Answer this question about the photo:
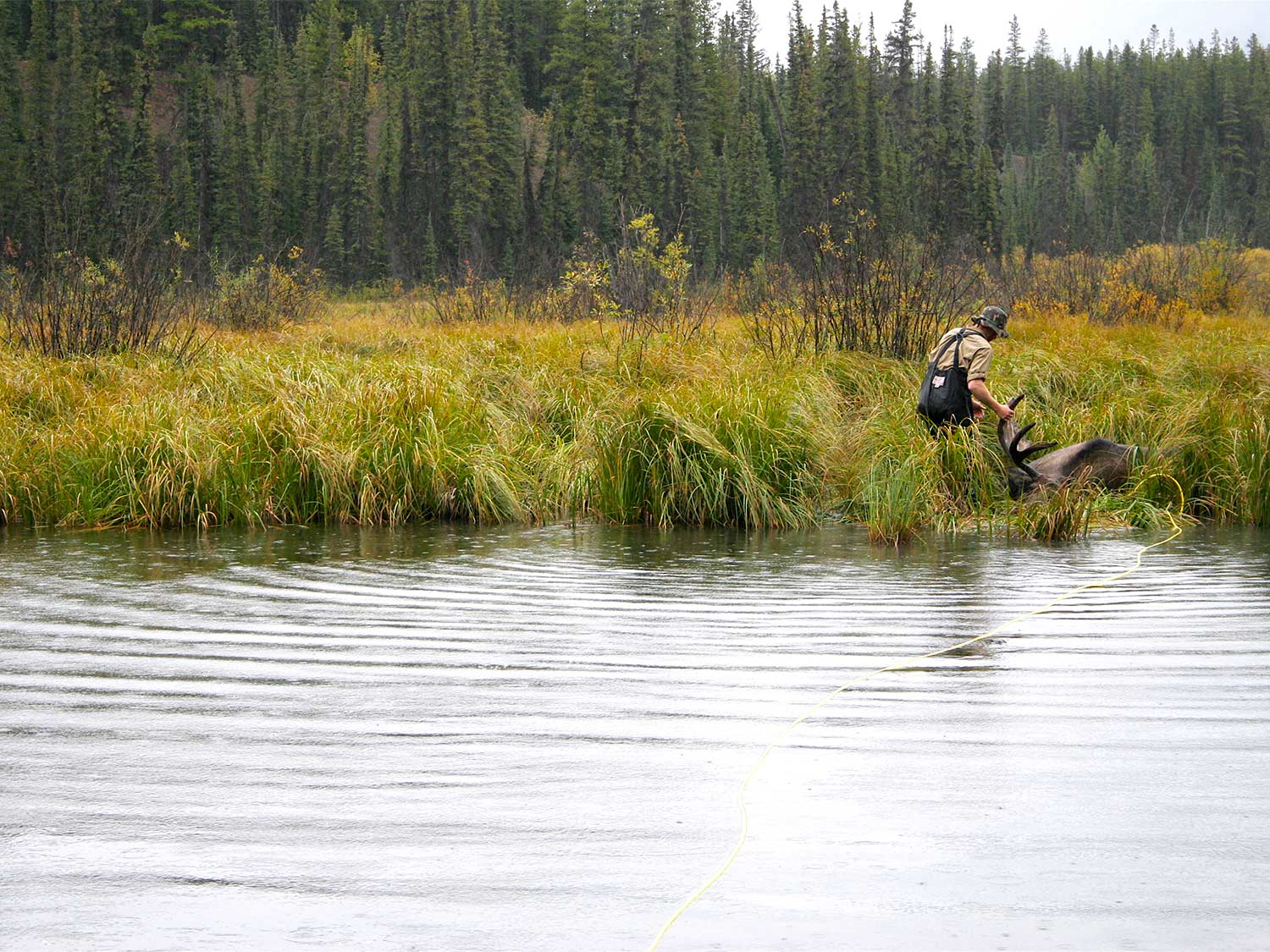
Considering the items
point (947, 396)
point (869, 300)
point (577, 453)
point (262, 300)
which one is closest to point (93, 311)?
point (577, 453)

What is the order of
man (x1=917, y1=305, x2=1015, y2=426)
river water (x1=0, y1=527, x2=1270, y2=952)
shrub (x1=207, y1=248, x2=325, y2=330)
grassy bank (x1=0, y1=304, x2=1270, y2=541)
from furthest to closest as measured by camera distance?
shrub (x1=207, y1=248, x2=325, y2=330), man (x1=917, y1=305, x2=1015, y2=426), grassy bank (x1=0, y1=304, x2=1270, y2=541), river water (x1=0, y1=527, x2=1270, y2=952)

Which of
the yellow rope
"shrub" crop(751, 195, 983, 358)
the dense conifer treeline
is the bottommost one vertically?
the yellow rope

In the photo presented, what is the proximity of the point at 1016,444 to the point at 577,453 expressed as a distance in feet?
11.7

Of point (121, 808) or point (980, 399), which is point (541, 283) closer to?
point (980, 399)

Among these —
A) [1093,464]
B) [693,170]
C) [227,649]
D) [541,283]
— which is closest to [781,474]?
[1093,464]

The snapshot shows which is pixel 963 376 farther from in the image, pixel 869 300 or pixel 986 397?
pixel 869 300

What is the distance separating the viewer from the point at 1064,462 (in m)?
10.6

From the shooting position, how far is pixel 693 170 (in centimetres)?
6725

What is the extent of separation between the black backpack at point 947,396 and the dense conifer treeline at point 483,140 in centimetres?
3870

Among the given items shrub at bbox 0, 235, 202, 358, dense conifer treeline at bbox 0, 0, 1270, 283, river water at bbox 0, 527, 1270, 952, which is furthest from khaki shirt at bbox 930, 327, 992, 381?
dense conifer treeline at bbox 0, 0, 1270, 283

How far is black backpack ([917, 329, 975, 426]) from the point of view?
10492 millimetres

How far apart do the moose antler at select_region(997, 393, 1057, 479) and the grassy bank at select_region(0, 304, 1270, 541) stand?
0.67 feet

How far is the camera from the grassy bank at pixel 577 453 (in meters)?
10.2

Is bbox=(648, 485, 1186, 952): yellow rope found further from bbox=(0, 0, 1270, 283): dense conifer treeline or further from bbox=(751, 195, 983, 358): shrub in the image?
bbox=(0, 0, 1270, 283): dense conifer treeline
